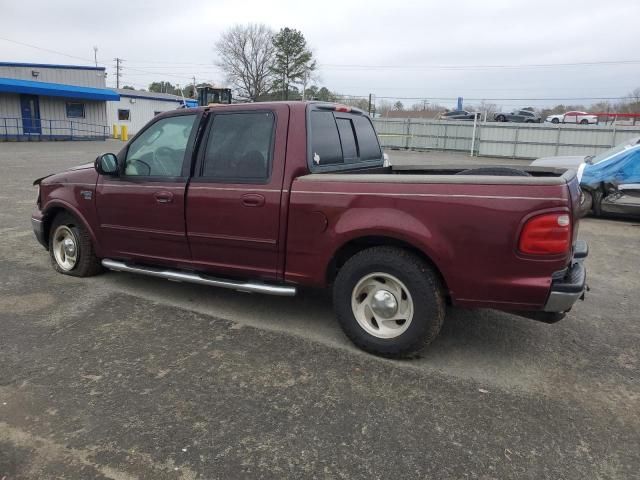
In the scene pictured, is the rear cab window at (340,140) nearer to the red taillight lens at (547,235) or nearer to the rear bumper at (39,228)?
the red taillight lens at (547,235)

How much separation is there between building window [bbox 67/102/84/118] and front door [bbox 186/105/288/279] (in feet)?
108

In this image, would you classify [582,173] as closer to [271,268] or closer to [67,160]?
[271,268]

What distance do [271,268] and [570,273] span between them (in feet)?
7.06

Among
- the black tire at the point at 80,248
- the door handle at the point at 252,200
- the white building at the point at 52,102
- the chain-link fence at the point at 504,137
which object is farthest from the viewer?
the white building at the point at 52,102

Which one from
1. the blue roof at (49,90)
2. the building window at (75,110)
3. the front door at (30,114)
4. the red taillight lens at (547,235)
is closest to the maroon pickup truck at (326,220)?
the red taillight lens at (547,235)

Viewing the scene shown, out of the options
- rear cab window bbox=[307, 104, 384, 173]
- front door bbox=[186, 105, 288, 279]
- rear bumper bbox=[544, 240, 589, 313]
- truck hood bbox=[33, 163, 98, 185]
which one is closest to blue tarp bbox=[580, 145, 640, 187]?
rear cab window bbox=[307, 104, 384, 173]

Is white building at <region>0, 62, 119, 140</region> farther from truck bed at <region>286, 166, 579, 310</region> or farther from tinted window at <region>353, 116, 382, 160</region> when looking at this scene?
truck bed at <region>286, 166, 579, 310</region>

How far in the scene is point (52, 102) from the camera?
31.4 metres

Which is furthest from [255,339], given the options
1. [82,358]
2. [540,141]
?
[540,141]

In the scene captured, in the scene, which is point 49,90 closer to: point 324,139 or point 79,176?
point 79,176

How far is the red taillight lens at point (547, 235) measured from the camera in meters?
3.04

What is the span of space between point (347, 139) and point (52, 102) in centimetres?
3238

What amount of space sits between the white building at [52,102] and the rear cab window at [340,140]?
29603mm

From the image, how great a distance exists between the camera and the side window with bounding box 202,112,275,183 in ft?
13.3
